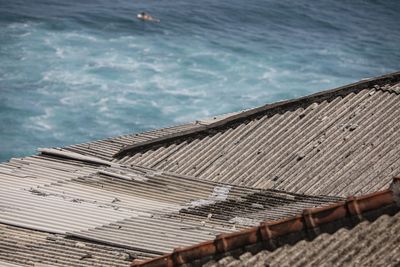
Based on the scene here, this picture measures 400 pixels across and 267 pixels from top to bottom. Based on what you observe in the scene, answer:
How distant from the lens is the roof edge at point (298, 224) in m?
9.57

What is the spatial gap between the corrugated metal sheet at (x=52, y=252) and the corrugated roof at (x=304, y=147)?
4027 millimetres

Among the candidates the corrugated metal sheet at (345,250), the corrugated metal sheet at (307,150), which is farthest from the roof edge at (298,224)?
the corrugated metal sheet at (307,150)

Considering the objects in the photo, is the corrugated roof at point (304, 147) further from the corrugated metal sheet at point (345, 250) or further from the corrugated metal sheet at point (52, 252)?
the corrugated metal sheet at point (345, 250)

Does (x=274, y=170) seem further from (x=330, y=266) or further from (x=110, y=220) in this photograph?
(x=330, y=266)

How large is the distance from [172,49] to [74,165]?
3644 cm

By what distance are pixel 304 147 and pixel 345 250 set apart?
8.63 m

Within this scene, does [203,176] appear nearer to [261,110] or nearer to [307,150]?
[307,150]

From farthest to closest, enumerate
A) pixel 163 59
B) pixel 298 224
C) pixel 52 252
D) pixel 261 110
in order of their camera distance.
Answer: pixel 163 59, pixel 261 110, pixel 52 252, pixel 298 224

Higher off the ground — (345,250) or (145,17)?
(145,17)

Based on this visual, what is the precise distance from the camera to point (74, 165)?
18359 millimetres

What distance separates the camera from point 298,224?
970 centimetres

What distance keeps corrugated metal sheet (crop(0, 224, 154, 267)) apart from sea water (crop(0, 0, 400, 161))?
25144 mm

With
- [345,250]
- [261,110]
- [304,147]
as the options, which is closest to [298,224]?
[345,250]

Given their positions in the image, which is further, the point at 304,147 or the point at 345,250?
the point at 304,147
